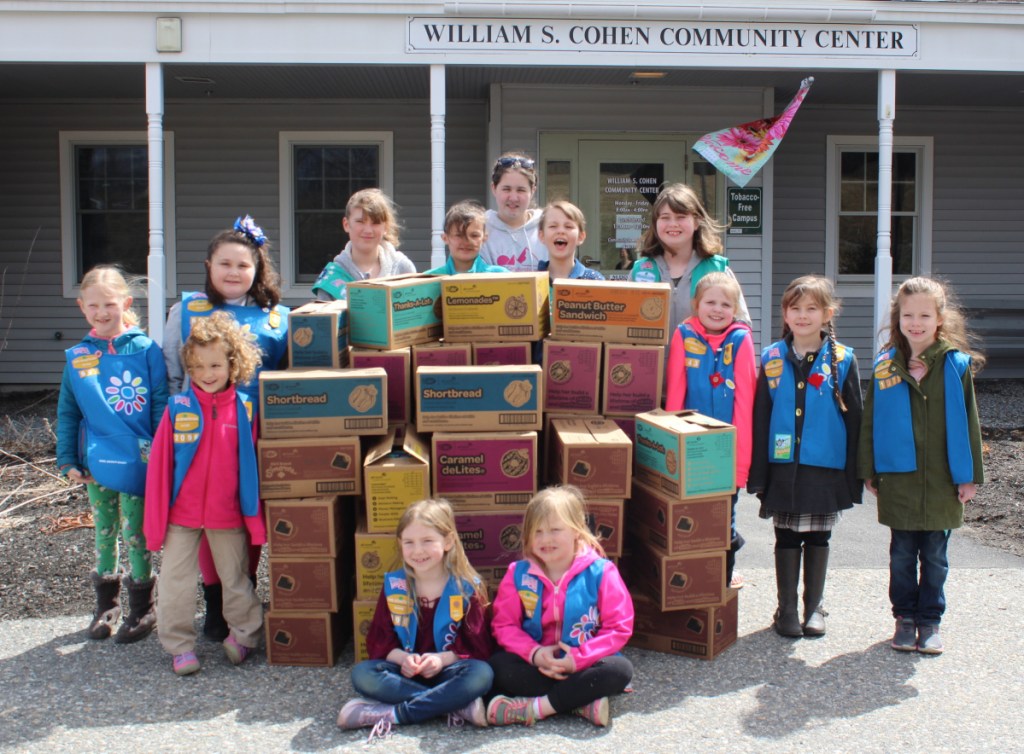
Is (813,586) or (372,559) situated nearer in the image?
(372,559)

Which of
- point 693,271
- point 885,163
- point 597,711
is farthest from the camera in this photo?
point 885,163

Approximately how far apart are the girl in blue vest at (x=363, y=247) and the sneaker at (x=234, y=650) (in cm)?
166

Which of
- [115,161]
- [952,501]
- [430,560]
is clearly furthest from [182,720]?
[115,161]

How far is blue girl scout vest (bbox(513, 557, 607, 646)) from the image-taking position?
3.59 meters

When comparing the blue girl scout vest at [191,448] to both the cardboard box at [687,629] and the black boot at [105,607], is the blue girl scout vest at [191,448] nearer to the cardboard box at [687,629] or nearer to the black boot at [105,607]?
the black boot at [105,607]

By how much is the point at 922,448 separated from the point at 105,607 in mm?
3548

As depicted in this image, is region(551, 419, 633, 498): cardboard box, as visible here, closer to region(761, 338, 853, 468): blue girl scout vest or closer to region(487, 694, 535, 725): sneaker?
region(761, 338, 853, 468): blue girl scout vest

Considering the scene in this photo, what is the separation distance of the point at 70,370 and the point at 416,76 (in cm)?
668

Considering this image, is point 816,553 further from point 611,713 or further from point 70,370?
point 70,370

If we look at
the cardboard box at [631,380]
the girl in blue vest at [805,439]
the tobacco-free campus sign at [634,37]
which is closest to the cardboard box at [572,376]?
the cardboard box at [631,380]

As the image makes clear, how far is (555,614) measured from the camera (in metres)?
3.61

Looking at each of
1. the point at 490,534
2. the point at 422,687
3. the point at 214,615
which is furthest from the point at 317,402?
the point at 422,687

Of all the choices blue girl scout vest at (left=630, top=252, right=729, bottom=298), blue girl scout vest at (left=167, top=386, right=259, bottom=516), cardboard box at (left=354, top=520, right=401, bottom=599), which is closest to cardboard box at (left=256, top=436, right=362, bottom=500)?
blue girl scout vest at (left=167, top=386, right=259, bottom=516)

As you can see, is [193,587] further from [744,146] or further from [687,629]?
[744,146]
